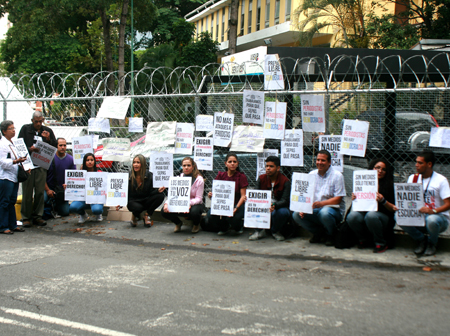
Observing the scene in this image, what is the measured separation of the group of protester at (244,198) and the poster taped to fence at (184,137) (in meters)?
0.49

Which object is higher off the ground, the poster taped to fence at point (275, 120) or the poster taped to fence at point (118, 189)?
the poster taped to fence at point (275, 120)

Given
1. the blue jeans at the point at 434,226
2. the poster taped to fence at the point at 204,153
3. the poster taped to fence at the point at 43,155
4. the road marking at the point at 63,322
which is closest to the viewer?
the road marking at the point at 63,322

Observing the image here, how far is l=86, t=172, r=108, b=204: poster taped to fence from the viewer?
327 inches

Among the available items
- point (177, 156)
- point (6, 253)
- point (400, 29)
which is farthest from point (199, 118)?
point (400, 29)

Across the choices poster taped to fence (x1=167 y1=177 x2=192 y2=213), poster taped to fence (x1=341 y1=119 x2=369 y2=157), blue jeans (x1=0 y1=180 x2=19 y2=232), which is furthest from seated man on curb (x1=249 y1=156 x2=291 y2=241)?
blue jeans (x1=0 y1=180 x2=19 y2=232)

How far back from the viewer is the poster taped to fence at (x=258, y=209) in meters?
6.94

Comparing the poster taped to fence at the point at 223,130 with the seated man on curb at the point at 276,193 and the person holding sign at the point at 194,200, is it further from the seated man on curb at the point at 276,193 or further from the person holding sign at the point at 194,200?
the seated man on curb at the point at 276,193

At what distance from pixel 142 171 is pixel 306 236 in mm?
3136

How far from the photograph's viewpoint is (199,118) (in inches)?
314

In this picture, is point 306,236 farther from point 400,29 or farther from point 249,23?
point 249,23

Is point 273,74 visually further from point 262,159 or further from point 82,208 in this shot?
point 82,208

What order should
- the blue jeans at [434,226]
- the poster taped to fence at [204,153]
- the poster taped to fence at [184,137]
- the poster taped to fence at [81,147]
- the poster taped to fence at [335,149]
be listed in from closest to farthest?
the blue jeans at [434,226] < the poster taped to fence at [335,149] < the poster taped to fence at [204,153] < the poster taped to fence at [184,137] < the poster taped to fence at [81,147]

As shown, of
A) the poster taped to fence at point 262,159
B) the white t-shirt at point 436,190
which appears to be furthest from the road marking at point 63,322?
the white t-shirt at point 436,190

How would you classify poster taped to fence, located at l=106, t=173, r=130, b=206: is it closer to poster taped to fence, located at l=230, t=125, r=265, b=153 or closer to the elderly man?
the elderly man
